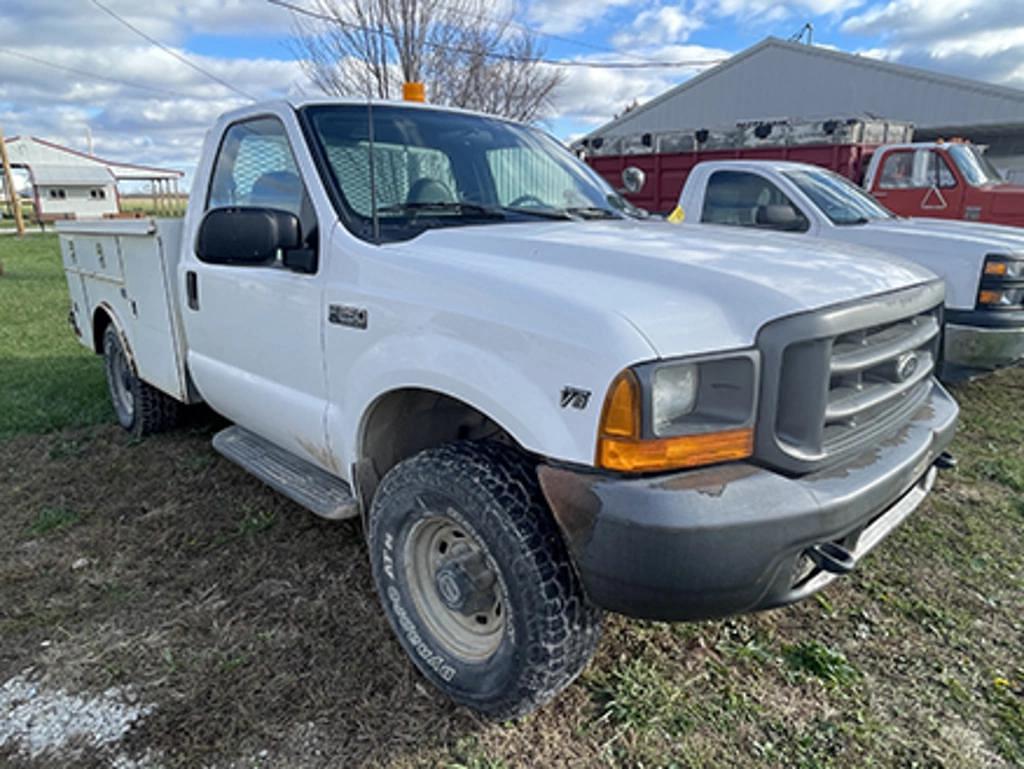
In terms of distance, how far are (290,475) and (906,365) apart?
95.9 inches

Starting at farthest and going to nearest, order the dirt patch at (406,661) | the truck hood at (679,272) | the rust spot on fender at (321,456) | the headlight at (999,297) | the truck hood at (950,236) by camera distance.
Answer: the truck hood at (950,236) → the headlight at (999,297) → the rust spot on fender at (321,456) → the dirt patch at (406,661) → the truck hood at (679,272)

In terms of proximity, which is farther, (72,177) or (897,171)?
(72,177)

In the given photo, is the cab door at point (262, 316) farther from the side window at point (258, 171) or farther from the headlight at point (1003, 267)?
the headlight at point (1003, 267)

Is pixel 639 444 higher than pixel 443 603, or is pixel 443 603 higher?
pixel 639 444

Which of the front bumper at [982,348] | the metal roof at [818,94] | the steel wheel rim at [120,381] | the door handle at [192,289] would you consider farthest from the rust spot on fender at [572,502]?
the metal roof at [818,94]

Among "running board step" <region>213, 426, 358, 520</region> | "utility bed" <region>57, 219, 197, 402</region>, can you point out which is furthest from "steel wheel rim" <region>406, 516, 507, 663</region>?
"utility bed" <region>57, 219, 197, 402</region>

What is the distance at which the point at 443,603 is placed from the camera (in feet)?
7.79

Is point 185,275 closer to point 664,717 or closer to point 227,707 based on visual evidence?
point 227,707

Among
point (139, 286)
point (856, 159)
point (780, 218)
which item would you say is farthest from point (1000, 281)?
point (139, 286)

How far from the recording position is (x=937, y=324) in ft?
8.75

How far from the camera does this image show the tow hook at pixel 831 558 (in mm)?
1841

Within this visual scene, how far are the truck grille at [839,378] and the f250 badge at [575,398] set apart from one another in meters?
0.47

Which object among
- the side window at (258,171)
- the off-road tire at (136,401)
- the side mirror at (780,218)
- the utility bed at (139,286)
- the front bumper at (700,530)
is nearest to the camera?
the front bumper at (700,530)

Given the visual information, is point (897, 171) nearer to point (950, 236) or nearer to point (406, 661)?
point (950, 236)
